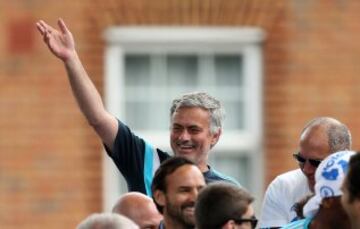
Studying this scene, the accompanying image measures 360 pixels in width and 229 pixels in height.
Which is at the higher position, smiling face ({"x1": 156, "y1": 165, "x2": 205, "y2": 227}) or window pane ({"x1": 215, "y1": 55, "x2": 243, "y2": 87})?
window pane ({"x1": 215, "y1": 55, "x2": 243, "y2": 87})

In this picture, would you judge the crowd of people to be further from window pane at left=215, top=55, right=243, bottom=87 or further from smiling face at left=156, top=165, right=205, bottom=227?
window pane at left=215, top=55, right=243, bottom=87

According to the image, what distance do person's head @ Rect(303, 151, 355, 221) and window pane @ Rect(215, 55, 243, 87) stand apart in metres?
6.86

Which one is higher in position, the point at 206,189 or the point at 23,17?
the point at 23,17

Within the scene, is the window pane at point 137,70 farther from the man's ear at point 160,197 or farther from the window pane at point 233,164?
the man's ear at point 160,197

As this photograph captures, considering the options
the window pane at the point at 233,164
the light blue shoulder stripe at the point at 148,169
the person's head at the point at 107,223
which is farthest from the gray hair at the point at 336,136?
the window pane at the point at 233,164

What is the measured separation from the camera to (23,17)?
14.9 metres

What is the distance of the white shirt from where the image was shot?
9.96 metres

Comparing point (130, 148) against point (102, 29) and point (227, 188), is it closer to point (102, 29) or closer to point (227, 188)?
point (227, 188)

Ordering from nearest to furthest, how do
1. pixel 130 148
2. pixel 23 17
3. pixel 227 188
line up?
pixel 227 188
pixel 130 148
pixel 23 17

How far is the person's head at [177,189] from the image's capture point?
882 centimetres

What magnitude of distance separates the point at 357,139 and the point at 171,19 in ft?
5.25

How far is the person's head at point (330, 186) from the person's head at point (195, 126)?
4.82ft

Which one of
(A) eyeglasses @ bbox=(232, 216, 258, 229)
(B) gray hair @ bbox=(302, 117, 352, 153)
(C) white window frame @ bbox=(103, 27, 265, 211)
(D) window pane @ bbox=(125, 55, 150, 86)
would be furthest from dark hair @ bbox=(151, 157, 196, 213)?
(D) window pane @ bbox=(125, 55, 150, 86)

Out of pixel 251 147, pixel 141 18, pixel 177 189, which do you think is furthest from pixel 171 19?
pixel 177 189
